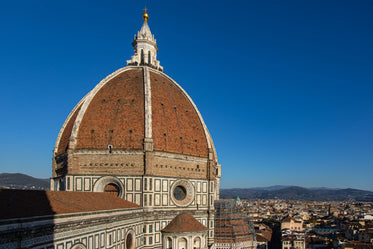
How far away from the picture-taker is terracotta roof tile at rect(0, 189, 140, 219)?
601 inches

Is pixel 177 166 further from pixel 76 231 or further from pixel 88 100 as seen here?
pixel 76 231

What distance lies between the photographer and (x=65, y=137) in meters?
30.7

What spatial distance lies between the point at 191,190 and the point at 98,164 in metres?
8.06

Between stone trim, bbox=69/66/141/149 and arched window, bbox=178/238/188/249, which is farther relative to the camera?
stone trim, bbox=69/66/141/149

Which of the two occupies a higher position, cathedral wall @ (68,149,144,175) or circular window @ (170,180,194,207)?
cathedral wall @ (68,149,144,175)

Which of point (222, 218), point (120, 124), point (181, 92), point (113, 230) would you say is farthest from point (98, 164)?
point (222, 218)

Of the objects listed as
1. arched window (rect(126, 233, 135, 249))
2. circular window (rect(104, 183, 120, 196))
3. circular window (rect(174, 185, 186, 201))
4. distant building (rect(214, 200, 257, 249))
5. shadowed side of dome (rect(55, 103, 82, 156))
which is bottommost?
distant building (rect(214, 200, 257, 249))

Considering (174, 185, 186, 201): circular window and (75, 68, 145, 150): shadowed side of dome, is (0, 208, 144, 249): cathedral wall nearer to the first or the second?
(174, 185, 186, 201): circular window

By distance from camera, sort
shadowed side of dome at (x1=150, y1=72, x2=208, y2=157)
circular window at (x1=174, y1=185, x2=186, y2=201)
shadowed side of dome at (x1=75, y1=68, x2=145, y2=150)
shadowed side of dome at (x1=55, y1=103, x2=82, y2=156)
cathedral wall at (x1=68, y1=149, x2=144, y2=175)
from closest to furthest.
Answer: cathedral wall at (x1=68, y1=149, x2=144, y2=175)
shadowed side of dome at (x1=75, y1=68, x2=145, y2=150)
shadowed side of dome at (x1=55, y1=103, x2=82, y2=156)
shadowed side of dome at (x1=150, y1=72, x2=208, y2=157)
circular window at (x1=174, y1=185, x2=186, y2=201)

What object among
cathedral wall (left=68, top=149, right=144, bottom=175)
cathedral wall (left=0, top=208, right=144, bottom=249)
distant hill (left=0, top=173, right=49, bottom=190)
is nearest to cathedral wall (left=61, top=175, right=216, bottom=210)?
Answer: cathedral wall (left=68, top=149, right=144, bottom=175)

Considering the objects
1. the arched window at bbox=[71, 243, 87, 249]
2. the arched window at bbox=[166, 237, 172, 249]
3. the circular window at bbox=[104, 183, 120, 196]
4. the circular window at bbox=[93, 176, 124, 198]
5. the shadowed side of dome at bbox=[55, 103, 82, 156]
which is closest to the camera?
the arched window at bbox=[71, 243, 87, 249]

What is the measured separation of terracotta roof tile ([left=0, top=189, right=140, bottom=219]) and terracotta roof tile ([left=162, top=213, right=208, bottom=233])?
188 inches

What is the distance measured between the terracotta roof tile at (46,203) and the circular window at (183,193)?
6.43 metres

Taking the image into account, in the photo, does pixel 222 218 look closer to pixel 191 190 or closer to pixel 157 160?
pixel 191 190
